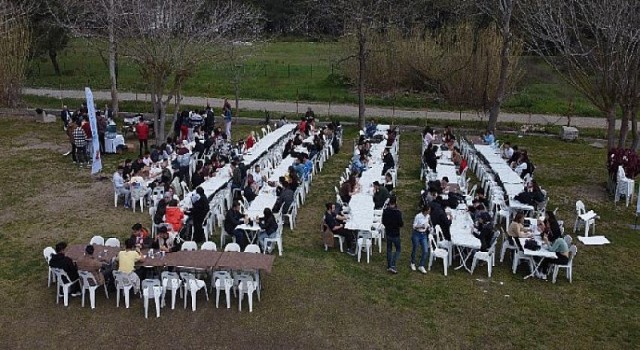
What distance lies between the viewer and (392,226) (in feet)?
36.4

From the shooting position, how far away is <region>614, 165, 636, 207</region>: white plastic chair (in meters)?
15.9

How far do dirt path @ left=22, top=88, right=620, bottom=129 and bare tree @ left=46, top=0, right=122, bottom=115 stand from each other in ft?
13.9

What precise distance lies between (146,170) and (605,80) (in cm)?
1313

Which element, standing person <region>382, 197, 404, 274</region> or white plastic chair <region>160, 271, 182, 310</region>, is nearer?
white plastic chair <region>160, 271, 182, 310</region>

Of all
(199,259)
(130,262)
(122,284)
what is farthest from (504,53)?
(122,284)

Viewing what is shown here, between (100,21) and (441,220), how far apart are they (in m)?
18.6

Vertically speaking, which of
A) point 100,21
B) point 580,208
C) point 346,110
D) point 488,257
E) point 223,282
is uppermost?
point 100,21

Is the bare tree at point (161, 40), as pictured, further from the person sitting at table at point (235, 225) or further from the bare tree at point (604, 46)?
the bare tree at point (604, 46)

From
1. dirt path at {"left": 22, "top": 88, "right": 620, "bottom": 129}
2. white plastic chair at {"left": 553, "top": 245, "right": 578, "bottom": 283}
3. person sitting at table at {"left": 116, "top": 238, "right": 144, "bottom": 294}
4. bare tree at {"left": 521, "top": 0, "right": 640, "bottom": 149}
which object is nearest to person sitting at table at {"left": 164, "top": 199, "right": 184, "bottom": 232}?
person sitting at table at {"left": 116, "top": 238, "right": 144, "bottom": 294}

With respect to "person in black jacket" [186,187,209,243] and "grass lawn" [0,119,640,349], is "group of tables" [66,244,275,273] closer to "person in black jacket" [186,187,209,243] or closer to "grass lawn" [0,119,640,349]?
"grass lawn" [0,119,640,349]

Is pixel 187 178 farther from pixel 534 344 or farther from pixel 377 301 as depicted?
pixel 534 344

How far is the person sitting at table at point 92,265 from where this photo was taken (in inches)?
392

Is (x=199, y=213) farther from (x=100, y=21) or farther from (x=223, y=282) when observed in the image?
(x=100, y=21)

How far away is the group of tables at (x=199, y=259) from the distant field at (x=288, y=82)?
1758 cm
